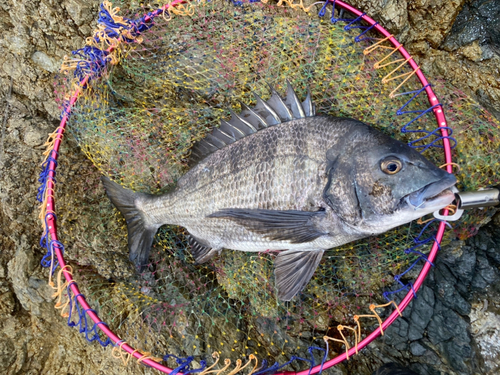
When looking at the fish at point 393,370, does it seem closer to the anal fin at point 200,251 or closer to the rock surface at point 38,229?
the rock surface at point 38,229

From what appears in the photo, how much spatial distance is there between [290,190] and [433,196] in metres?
0.82

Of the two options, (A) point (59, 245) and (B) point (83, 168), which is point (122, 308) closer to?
(A) point (59, 245)

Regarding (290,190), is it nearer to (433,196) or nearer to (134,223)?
(433,196)

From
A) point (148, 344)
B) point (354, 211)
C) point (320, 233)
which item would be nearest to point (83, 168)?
point (148, 344)

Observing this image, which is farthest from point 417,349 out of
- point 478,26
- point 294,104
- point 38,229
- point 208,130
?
point 38,229

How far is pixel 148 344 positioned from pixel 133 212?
1081 millimetres

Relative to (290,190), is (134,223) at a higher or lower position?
lower

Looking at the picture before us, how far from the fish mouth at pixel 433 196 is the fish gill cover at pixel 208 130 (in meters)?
0.58

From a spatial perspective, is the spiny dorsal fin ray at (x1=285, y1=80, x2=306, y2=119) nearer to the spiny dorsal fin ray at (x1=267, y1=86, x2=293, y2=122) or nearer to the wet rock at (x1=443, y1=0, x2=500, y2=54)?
the spiny dorsal fin ray at (x1=267, y1=86, x2=293, y2=122)

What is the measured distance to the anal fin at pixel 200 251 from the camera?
2.59 metres

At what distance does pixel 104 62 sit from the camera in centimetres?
Answer: 271

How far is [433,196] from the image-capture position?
1806mm

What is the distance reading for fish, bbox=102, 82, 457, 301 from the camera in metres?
1.89

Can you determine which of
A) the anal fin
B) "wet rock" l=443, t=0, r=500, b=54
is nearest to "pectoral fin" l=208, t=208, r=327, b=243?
the anal fin
